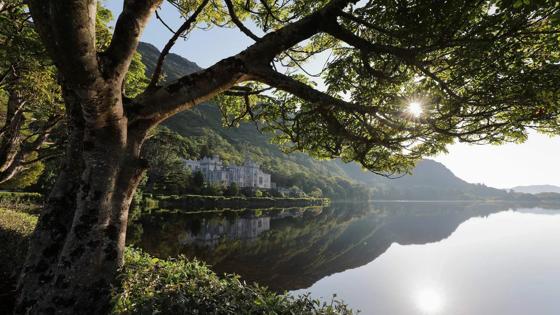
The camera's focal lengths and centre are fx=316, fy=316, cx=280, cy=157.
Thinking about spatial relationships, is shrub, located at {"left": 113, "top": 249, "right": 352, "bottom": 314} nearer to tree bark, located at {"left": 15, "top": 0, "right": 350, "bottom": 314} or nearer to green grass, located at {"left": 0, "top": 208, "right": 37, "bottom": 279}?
tree bark, located at {"left": 15, "top": 0, "right": 350, "bottom": 314}

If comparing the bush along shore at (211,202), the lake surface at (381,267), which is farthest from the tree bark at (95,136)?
the bush along shore at (211,202)

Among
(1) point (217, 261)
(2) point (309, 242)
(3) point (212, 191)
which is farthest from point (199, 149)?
(1) point (217, 261)

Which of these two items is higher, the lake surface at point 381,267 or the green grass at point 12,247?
the green grass at point 12,247

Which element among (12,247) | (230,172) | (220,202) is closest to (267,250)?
(12,247)

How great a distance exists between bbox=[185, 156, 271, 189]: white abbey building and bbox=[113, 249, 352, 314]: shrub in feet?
396

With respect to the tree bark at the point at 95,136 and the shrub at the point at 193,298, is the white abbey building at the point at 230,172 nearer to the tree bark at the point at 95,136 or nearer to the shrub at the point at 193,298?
the tree bark at the point at 95,136

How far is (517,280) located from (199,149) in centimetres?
13154

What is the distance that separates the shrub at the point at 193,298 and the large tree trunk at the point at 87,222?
54cm

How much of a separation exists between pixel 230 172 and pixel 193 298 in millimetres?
135602

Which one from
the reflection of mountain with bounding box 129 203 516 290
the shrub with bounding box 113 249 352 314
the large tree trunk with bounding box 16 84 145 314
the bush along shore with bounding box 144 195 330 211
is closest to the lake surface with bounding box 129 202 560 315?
the reflection of mountain with bounding box 129 203 516 290

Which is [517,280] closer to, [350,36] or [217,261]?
[217,261]

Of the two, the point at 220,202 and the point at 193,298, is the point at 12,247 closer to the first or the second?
the point at 193,298

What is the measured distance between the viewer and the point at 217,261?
22.9m

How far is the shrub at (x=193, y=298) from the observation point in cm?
474
